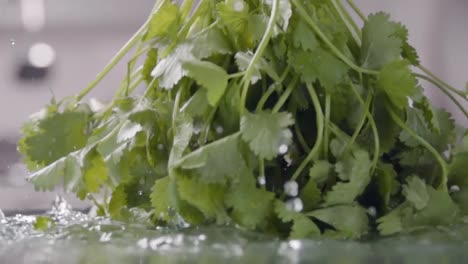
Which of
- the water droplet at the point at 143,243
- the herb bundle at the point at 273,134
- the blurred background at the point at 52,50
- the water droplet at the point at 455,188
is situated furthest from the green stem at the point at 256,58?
the blurred background at the point at 52,50

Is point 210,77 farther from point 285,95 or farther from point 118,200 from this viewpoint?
point 118,200

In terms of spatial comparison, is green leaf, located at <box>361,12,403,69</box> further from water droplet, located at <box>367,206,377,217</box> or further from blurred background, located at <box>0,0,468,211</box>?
blurred background, located at <box>0,0,468,211</box>

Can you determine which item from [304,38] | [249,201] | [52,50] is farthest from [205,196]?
[52,50]

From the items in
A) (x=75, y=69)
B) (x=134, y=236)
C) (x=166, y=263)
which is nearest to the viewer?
(x=166, y=263)

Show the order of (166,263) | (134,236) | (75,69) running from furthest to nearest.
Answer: (75,69)
(134,236)
(166,263)

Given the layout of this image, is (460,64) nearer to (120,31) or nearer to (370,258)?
(120,31)

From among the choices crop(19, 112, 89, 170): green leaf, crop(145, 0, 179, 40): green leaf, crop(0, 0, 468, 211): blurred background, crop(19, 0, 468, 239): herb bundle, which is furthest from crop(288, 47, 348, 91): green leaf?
crop(0, 0, 468, 211): blurred background

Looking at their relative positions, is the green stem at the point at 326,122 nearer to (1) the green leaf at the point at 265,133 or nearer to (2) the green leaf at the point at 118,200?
(1) the green leaf at the point at 265,133

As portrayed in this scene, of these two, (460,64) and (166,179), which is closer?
(166,179)

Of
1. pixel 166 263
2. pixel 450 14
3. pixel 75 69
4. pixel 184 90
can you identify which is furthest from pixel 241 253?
pixel 450 14
